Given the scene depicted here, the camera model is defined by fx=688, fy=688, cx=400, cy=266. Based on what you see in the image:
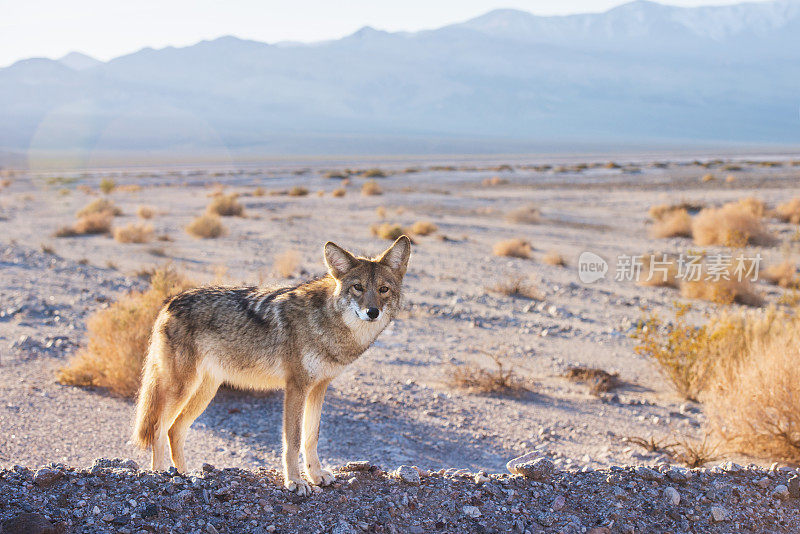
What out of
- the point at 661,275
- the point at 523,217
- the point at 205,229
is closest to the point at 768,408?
the point at 661,275

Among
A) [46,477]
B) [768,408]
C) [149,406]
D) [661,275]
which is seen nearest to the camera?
[46,477]

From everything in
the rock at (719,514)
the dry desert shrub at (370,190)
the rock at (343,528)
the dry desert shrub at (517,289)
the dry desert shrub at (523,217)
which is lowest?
the dry desert shrub at (517,289)

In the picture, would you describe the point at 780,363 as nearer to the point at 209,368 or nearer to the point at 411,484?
the point at 411,484

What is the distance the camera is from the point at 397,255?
4285mm

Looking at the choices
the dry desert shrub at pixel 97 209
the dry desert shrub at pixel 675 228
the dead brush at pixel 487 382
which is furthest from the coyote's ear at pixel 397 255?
the dry desert shrub at pixel 97 209

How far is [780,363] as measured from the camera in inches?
226

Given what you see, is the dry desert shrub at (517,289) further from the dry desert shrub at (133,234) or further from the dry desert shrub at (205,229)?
the dry desert shrub at (133,234)

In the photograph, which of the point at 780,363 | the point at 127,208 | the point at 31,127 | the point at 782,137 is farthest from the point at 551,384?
the point at 782,137

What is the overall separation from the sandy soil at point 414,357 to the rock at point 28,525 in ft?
6.61

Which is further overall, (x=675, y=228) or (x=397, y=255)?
(x=675, y=228)

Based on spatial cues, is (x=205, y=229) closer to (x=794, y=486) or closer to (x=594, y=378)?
(x=594, y=378)

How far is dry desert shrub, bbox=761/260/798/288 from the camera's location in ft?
44.2

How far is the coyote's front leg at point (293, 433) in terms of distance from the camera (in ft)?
13.5

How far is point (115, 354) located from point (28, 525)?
3.57m
